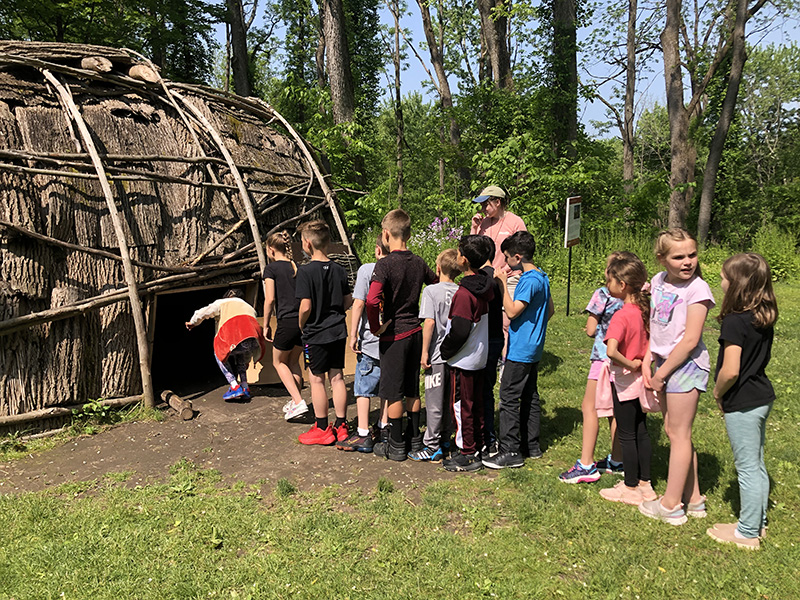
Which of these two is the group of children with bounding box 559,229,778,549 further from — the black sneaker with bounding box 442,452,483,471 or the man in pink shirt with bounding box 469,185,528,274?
the man in pink shirt with bounding box 469,185,528,274

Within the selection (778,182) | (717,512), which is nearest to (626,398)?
(717,512)

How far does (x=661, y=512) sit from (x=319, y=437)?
2891 millimetres

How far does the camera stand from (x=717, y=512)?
3.96 meters

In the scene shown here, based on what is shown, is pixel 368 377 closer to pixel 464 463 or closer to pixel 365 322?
pixel 365 322

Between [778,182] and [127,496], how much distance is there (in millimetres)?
28899

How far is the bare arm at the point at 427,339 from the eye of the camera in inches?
180

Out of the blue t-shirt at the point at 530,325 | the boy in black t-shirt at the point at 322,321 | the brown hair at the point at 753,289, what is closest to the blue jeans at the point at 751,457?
the brown hair at the point at 753,289

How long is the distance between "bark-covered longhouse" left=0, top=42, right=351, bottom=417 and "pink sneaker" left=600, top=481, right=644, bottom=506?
15.1ft

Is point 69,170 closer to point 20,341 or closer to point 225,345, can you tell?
point 20,341

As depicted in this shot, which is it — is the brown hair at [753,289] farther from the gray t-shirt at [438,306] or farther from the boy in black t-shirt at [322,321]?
the boy in black t-shirt at [322,321]

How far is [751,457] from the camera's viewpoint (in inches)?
136

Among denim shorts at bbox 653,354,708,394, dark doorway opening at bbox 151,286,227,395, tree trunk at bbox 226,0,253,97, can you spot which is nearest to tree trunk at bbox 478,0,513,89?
tree trunk at bbox 226,0,253,97

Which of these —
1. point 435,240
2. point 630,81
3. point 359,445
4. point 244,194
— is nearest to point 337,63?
point 435,240

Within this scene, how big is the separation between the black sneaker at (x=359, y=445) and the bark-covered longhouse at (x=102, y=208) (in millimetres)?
2511
